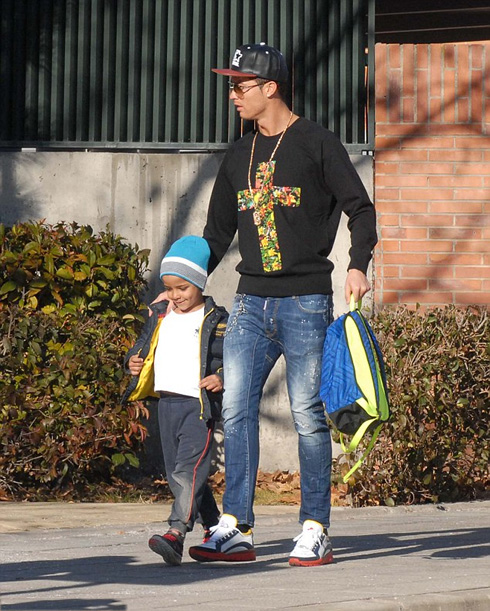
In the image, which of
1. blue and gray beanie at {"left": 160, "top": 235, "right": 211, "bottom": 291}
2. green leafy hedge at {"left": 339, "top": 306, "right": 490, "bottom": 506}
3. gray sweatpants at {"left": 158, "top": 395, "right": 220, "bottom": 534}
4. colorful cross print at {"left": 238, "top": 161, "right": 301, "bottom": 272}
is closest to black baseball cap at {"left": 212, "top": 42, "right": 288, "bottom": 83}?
colorful cross print at {"left": 238, "top": 161, "right": 301, "bottom": 272}

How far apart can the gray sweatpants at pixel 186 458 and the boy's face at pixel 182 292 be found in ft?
1.39

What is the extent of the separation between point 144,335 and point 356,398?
3.73 feet

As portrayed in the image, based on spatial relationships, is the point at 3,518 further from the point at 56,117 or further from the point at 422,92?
the point at 422,92

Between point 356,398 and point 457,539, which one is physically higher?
point 356,398

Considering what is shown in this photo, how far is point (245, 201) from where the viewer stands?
572 cm

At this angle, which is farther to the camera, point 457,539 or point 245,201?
point 457,539

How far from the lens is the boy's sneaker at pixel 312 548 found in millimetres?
5422

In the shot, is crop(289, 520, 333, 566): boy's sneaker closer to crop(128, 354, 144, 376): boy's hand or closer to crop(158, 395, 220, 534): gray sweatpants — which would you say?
crop(158, 395, 220, 534): gray sweatpants

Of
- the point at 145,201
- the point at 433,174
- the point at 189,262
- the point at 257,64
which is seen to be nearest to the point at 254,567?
the point at 189,262

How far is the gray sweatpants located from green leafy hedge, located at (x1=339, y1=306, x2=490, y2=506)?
2.37 metres

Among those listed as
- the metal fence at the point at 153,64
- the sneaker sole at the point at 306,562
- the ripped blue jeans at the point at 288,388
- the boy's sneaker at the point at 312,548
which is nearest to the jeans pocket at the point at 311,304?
the ripped blue jeans at the point at 288,388

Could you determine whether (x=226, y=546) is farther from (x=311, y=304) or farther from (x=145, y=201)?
(x=145, y=201)

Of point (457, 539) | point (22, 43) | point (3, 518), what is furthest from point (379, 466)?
point (22, 43)

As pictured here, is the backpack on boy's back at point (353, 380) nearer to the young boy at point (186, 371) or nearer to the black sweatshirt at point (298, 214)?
the black sweatshirt at point (298, 214)
